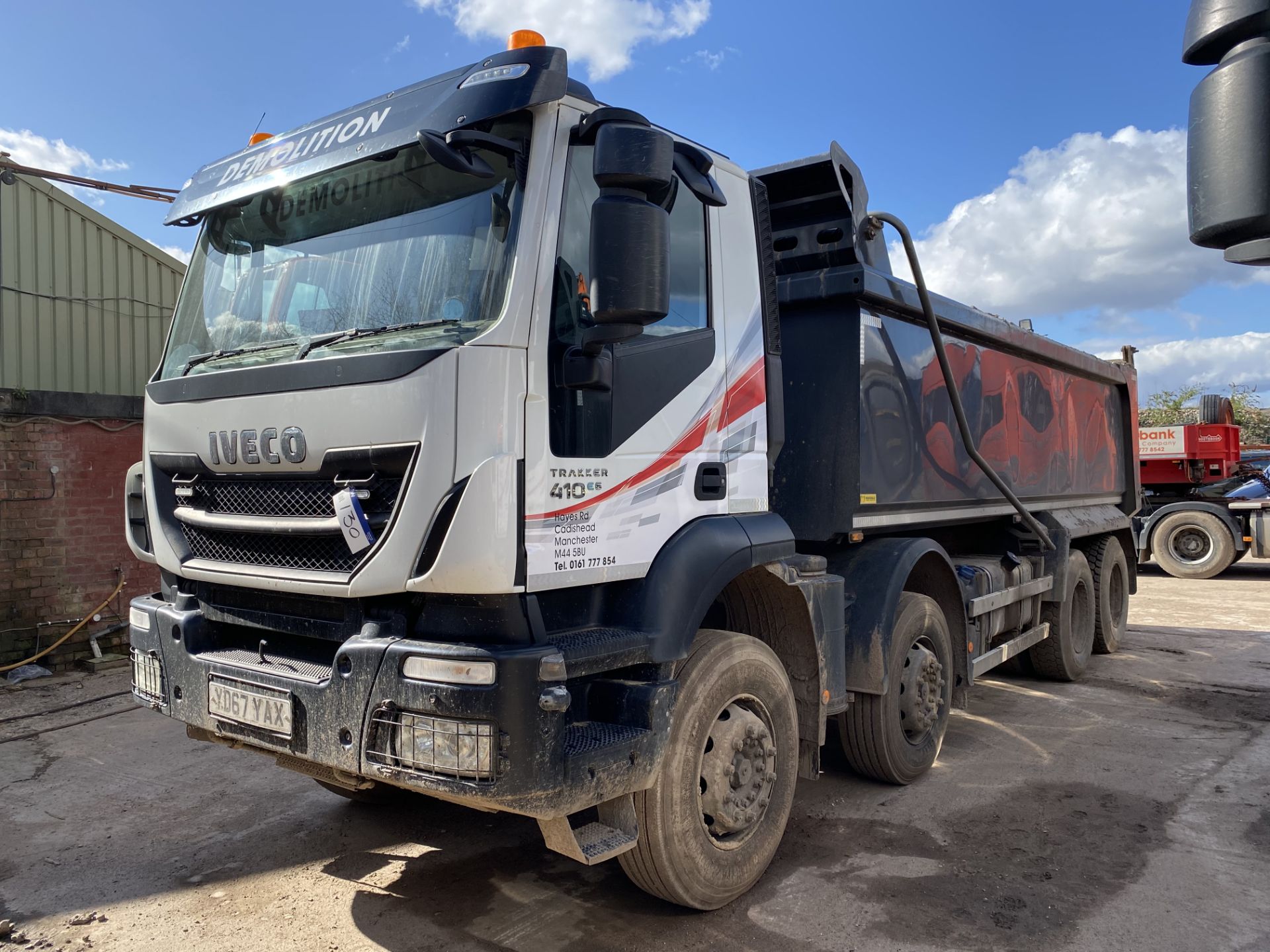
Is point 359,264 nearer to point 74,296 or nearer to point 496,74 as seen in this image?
point 496,74

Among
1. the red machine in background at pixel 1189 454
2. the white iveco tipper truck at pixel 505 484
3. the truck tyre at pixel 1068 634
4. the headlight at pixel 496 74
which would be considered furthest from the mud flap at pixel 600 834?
the red machine in background at pixel 1189 454

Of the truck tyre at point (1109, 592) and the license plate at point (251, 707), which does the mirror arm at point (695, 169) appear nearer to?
the license plate at point (251, 707)

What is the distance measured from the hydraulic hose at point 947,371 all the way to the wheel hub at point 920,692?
1367 millimetres

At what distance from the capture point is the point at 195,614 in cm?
350

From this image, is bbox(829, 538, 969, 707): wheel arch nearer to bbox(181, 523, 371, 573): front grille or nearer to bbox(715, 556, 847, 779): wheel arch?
bbox(715, 556, 847, 779): wheel arch

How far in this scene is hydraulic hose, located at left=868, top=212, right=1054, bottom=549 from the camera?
4844 mm

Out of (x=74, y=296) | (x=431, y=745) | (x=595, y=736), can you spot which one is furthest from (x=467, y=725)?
(x=74, y=296)

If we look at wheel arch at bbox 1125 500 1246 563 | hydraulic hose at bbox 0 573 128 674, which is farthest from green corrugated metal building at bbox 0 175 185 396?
wheel arch at bbox 1125 500 1246 563

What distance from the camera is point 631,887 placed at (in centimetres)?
371

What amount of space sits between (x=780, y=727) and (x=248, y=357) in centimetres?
248

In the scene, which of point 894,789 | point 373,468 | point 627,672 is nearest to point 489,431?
point 373,468

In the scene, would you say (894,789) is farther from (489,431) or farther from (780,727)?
(489,431)

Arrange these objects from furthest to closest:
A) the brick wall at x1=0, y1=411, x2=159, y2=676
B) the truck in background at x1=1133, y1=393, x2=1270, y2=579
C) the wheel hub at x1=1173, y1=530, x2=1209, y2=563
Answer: the wheel hub at x1=1173, y1=530, x2=1209, y2=563 → the truck in background at x1=1133, y1=393, x2=1270, y2=579 → the brick wall at x1=0, y1=411, x2=159, y2=676

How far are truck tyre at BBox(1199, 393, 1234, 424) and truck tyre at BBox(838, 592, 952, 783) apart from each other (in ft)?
44.6
